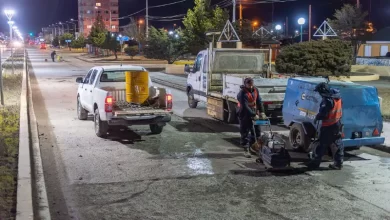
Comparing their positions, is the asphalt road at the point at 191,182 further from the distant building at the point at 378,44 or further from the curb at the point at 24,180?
the distant building at the point at 378,44

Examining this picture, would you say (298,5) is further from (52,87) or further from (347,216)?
(347,216)

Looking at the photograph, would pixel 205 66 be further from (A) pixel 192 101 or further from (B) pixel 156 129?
(B) pixel 156 129

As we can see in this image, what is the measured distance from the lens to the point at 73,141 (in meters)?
11.7

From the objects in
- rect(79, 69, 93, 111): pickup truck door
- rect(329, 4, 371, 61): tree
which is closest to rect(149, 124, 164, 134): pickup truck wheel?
rect(79, 69, 93, 111): pickup truck door

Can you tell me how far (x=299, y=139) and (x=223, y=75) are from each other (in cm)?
448

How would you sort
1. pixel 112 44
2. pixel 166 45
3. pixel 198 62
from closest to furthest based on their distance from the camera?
pixel 198 62 → pixel 166 45 → pixel 112 44

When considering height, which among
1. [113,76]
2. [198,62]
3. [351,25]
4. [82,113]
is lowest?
[82,113]

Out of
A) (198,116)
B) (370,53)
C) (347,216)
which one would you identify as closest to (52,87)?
(198,116)

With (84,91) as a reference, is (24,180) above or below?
below

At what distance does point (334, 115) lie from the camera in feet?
28.5

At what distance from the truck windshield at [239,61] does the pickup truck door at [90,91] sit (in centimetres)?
386

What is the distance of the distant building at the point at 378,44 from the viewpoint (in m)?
48.3

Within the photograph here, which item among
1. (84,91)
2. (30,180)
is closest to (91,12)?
(84,91)

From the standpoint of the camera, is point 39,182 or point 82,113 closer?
point 39,182
